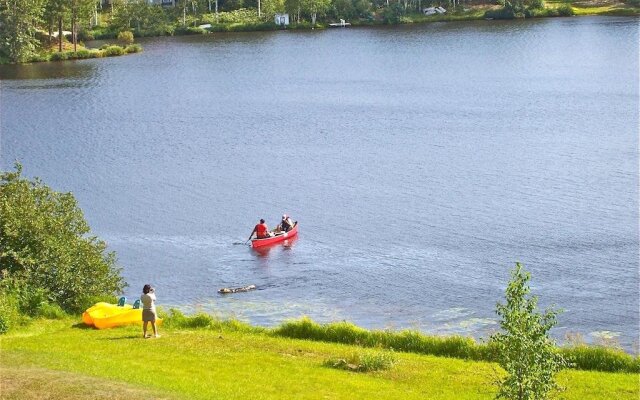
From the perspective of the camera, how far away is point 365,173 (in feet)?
238

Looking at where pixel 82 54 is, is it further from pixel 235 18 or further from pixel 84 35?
pixel 235 18

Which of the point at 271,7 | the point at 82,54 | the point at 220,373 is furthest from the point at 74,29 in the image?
the point at 220,373

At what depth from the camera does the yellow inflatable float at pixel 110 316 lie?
38.6 metres

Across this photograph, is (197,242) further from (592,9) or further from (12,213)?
(592,9)

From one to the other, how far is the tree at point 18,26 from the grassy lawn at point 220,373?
109 metres

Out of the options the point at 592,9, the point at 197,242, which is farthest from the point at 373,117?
the point at 592,9

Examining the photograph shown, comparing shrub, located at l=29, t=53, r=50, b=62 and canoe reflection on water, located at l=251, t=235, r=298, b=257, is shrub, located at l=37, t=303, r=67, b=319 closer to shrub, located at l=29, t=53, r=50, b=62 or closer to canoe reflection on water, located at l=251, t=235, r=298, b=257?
canoe reflection on water, located at l=251, t=235, r=298, b=257

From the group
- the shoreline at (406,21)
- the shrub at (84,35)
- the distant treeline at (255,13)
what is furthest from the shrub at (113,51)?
the shoreline at (406,21)

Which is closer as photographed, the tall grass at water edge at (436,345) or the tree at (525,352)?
the tree at (525,352)

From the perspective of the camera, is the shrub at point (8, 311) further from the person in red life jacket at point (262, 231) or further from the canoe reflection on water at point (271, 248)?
the person in red life jacket at point (262, 231)

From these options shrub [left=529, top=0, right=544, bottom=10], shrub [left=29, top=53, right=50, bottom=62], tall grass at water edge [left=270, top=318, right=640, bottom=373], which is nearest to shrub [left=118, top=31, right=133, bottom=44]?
shrub [left=29, top=53, right=50, bottom=62]

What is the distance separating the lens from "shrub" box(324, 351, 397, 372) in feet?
106

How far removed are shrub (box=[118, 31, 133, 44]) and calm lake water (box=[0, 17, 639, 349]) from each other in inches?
965

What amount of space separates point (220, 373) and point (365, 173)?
1667 inches
